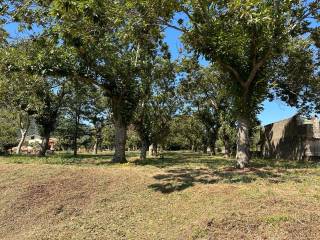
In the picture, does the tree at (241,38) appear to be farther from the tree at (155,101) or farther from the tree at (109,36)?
the tree at (155,101)

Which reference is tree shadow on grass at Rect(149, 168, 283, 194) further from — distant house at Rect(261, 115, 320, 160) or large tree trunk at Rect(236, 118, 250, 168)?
distant house at Rect(261, 115, 320, 160)

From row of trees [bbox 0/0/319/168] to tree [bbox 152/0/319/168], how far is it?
38 millimetres

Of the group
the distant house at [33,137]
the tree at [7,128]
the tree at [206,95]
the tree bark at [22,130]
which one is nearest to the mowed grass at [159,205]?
the tree at [206,95]

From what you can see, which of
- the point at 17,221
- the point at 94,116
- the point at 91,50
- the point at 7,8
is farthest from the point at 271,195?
the point at 94,116

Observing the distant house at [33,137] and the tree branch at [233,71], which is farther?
the distant house at [33,137]

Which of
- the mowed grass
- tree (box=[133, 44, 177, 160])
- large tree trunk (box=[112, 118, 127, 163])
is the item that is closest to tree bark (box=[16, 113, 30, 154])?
tree (box=[133, 44, 177, 160])

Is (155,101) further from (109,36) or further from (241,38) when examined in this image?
(241,38)

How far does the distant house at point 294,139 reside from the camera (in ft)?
87.7

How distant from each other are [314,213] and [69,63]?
14.2 meters

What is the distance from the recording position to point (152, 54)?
22.2 metres

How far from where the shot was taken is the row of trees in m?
12.2

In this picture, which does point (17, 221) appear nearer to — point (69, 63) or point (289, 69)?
point (69, 63)

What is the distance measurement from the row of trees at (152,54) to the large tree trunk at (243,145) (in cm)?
4

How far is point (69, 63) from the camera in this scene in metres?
19.1
